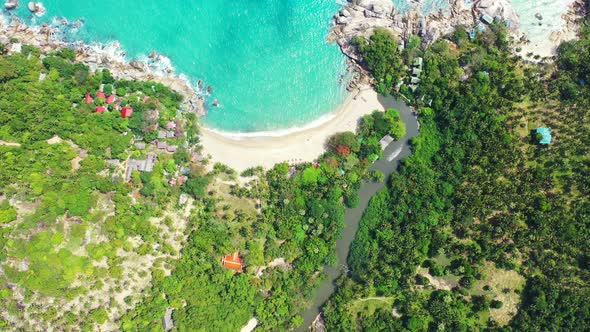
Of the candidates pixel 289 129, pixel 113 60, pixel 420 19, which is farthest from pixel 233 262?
pixel 420 19

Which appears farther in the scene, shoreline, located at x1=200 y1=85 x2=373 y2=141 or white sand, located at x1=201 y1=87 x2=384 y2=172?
shoreline, located at x1=200 y1=85 x2=373 y2=141

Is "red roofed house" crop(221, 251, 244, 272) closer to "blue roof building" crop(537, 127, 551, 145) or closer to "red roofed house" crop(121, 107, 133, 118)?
"red roofed house" crop(121, 107, 133, 118)

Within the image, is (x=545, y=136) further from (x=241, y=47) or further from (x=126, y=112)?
(x=126, y=112)

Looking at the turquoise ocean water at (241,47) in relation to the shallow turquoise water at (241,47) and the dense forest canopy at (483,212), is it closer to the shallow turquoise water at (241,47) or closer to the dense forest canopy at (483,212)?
the shallow turquoise water at (241,47)

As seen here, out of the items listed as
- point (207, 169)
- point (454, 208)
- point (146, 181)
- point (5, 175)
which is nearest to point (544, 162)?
point (454, 208)

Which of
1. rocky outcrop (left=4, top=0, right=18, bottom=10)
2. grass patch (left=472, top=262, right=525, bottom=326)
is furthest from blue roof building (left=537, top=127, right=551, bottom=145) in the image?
rocky outcrop (left=4, top=0, right=18, bottom=10)

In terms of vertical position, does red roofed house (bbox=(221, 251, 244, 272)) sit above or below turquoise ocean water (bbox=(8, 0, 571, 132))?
below
